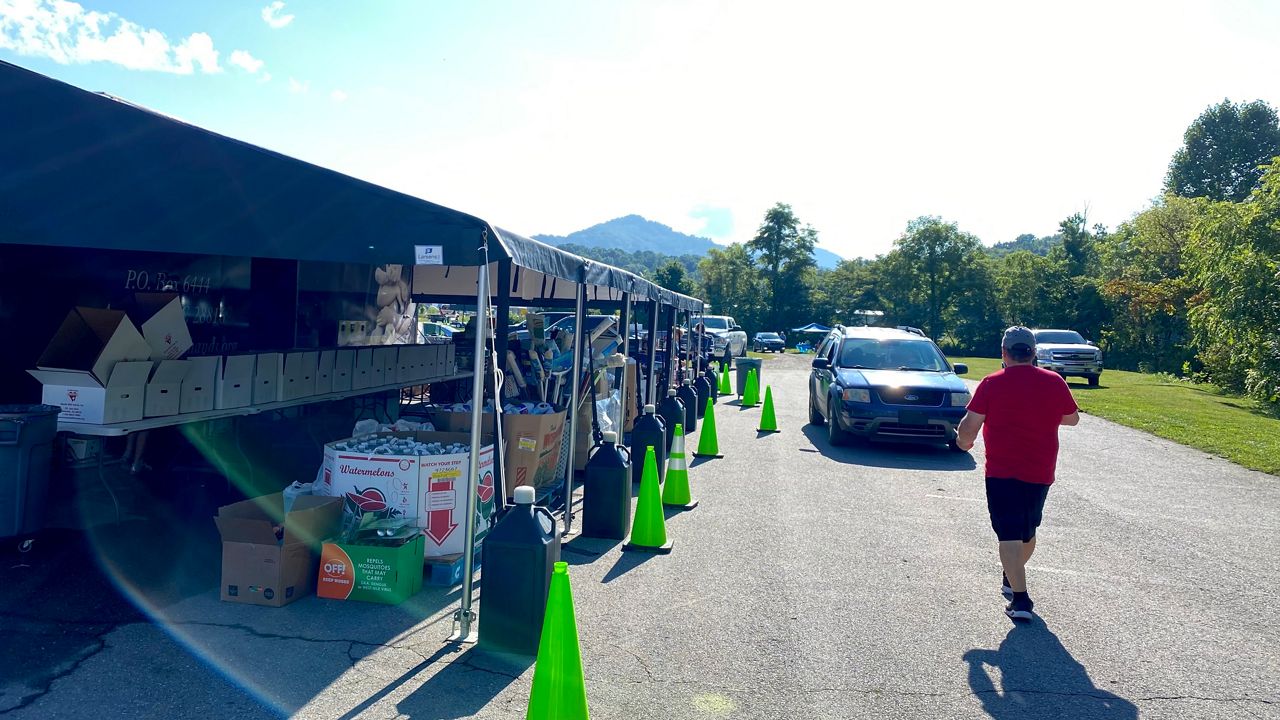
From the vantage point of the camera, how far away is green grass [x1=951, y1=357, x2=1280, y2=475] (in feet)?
45.3

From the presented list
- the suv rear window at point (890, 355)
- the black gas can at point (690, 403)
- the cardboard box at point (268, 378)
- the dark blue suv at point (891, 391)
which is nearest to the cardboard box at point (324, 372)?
the cardboard box at point (268, 378)

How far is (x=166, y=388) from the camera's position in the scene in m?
6.84

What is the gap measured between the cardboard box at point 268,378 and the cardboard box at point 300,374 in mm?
71

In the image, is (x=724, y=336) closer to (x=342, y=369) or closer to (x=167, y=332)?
(x=342, y=369)

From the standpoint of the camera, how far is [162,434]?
781cm

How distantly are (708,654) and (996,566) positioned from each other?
3121 mm

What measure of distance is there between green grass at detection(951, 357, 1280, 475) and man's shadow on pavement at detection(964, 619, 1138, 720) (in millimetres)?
9205

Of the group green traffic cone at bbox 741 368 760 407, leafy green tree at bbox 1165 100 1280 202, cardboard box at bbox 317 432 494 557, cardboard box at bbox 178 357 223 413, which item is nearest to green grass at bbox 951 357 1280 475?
green traffic cone at bbox 741 368 760 407

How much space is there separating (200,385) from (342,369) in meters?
2.45

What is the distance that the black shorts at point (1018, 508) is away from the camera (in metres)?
5.60

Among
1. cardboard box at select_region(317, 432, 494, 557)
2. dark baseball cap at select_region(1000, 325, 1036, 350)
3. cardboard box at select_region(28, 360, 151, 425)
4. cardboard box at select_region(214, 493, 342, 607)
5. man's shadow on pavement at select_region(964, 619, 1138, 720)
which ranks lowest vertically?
man's shadow on pavement at select_region(964, 619, 1138, 720)

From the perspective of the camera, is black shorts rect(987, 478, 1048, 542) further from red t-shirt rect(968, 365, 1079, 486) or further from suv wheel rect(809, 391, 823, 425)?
suv wheel rect(809, 391, 823, 425)

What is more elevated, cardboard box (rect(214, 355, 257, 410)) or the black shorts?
cardboard box (rect(214, 355, 257, 410))

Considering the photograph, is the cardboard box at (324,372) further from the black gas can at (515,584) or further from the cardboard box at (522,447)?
the black gas can at (515,584)
